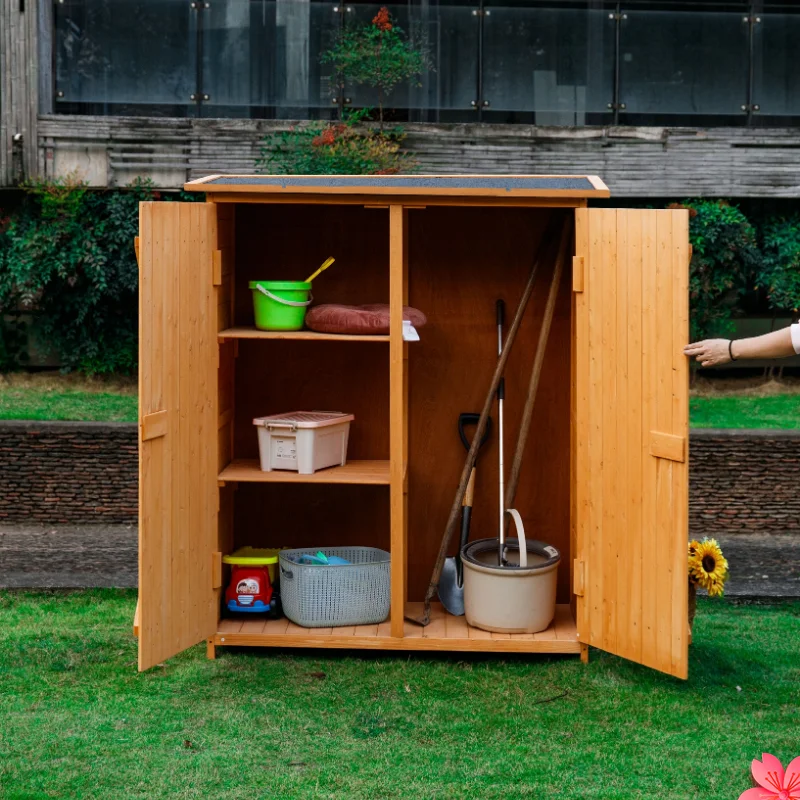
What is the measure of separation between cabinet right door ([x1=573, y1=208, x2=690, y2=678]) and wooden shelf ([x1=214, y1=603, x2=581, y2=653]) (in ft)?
0.70

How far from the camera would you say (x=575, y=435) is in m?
5.99

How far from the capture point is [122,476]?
980cm

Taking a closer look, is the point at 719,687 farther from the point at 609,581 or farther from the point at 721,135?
the point at 721,135

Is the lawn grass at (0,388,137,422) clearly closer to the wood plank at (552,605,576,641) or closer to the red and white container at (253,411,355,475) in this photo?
the red and white container at (253,411,355,475)

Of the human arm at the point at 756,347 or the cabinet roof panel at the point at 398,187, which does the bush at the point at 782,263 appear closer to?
the cabinet roof panel at the point at 398,187

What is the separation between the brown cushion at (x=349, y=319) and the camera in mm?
5926

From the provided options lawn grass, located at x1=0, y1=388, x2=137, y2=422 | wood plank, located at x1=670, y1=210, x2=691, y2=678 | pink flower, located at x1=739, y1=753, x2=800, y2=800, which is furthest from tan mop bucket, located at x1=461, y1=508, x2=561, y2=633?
lawn grass, located at x1=0, y1=388, x2=137, y2=422

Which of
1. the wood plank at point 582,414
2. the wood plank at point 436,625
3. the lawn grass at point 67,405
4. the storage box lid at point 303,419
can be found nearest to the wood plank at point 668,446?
the wood plank at point 582,414

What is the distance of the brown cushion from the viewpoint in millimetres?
5926

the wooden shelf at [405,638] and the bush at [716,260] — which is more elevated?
the bush at [716,260]

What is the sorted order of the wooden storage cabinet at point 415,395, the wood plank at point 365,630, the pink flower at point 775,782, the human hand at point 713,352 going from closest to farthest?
the pink flower at point 775,782, the human hand at point 713,352, the wooden storage cabinet at point 415,395, the wood plank at point 365,630

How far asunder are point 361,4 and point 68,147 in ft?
10.4

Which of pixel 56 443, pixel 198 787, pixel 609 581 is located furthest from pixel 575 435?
pixel 56 443

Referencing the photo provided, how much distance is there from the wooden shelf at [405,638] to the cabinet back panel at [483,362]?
642 mm
